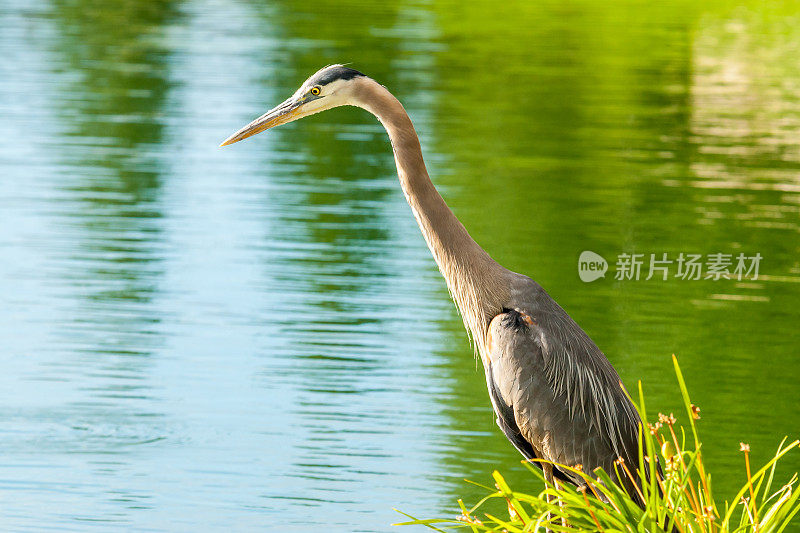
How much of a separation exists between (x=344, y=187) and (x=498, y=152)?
227 centimetres

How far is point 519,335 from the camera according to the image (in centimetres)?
475

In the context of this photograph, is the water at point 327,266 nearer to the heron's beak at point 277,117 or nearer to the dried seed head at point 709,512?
the heron's beak at point 277,117

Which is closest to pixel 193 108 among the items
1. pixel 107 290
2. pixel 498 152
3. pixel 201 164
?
pixel 201 164

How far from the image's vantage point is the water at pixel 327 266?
655 cm

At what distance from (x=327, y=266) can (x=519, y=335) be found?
17.7 ft

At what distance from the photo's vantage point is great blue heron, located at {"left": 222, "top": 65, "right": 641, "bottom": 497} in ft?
15.5

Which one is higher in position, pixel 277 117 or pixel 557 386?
pixel 277 117

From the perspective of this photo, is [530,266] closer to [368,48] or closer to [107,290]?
[107,290]

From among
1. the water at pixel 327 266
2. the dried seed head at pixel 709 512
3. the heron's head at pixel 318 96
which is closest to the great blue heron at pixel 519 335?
the heron's head at pixel 318 96

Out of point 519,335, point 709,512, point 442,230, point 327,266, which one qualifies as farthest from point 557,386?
point 327,266

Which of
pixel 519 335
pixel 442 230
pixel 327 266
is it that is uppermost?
pixel 442 230

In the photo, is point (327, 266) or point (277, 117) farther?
point (327, 266)

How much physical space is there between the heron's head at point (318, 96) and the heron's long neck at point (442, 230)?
6cm

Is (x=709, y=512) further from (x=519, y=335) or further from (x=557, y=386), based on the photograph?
(x=519, y=335)
